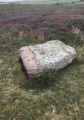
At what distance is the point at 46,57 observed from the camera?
10.2 m

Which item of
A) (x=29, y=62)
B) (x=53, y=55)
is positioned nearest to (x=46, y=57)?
(x=53, y=55)

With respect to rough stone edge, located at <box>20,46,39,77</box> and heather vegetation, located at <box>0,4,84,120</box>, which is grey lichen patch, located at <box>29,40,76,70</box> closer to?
rough stone edge, located at <box>20,46,39,77</box>

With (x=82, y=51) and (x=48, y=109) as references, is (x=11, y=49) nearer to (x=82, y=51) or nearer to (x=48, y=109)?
(x=82, y=51)

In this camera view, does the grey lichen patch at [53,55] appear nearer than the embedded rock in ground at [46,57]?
No

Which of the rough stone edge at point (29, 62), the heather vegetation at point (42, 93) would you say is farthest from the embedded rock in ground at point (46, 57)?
the heather vegetation at point (42, 93)

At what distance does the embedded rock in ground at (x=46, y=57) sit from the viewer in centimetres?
946

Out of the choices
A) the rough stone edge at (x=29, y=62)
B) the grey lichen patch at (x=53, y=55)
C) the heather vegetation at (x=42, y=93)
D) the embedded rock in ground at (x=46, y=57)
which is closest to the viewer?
the heather vegetation at (x=42, y=93)

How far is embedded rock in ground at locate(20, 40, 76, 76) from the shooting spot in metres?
9.46

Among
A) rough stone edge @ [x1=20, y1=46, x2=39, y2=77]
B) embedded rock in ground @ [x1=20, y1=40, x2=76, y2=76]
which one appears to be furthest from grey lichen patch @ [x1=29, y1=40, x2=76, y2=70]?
rough stone edge @ [x1=20, y1=46, x2=39, y2=77]

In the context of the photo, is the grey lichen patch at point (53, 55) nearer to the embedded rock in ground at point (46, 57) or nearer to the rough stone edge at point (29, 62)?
the embedded rock in ground at point (46, 57)

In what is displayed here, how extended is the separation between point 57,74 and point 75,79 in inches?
32.6

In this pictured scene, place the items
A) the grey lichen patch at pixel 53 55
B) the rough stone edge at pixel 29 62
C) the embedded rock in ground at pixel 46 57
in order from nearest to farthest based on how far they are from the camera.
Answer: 1. the rough stone edge at pixel 29 62
2. the embedded rock in ground at pixel 46 57
3. the grey lichen patch at pixel 53 55

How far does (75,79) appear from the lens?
9766 millimetres

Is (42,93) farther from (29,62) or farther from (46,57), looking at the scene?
(46,57)
